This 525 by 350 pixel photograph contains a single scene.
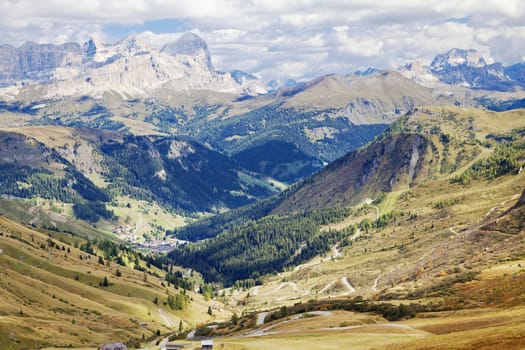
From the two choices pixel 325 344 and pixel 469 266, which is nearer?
pixel 325 344

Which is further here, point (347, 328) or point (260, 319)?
point (260, 319)

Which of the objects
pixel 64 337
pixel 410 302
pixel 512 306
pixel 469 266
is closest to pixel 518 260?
pixel 469 266

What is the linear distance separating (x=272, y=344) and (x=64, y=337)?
93.3 m

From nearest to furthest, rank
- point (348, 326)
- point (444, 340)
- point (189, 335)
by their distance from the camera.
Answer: point (444, 340) < point (348, 326) < point (189, 335)

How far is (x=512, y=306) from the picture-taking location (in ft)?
361

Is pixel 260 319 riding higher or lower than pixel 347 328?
lower

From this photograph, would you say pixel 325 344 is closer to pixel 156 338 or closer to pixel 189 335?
pixel 189 335

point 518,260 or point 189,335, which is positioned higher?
point 518,260

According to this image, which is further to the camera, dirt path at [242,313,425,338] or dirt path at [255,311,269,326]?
dirt path at [255,311,269,326]

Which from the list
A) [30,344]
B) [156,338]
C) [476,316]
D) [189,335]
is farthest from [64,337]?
[476,316]

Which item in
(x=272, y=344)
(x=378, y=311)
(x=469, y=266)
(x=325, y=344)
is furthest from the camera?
(x=469, y=266)

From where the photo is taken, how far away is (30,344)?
16262cm

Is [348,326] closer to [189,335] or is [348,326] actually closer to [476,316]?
[476,316]

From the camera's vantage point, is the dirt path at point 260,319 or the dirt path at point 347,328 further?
the dirt path at point 260,319
